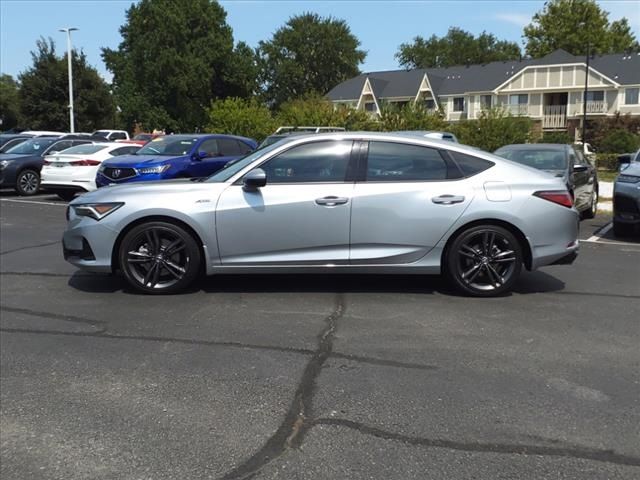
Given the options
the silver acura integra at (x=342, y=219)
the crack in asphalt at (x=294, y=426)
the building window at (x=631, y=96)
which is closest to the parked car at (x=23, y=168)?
the silver acura integra at (x=342, y=219)

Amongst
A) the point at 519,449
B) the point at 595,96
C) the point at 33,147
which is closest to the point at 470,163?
the point at 519,449

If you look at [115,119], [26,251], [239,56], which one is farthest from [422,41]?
[26,251]

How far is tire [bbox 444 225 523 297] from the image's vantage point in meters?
6.21

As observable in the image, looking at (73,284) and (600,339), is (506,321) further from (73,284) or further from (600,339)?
(73,284)

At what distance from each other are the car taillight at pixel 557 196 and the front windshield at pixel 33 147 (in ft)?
50.3

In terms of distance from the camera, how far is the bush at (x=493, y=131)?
89.5 feet

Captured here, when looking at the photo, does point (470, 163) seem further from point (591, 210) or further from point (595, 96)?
point (595, 96)

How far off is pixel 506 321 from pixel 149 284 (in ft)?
10.8

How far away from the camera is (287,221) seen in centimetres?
612

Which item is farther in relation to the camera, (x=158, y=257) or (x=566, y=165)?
(x=566, y=165)

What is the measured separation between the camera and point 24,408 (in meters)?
3.81

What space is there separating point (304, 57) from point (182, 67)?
2785cm

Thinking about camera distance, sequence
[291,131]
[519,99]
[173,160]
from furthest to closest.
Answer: [519,99]
[291,131]
[173,160]

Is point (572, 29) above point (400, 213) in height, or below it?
above
